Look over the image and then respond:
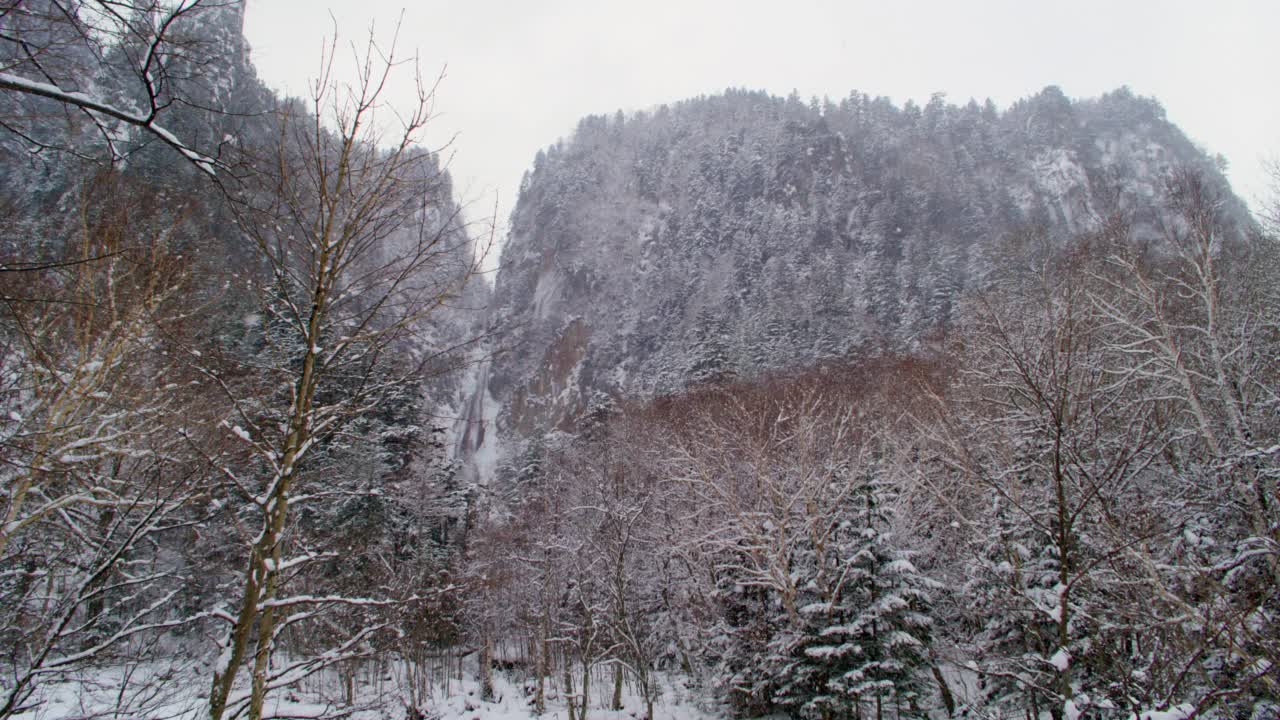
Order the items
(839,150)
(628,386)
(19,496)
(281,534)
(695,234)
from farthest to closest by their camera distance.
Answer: (839,150) → (695,234) → (628,386) → (19,496) → (281,534)

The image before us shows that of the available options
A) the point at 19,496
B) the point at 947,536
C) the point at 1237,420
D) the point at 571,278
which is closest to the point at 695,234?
the point at 571,278

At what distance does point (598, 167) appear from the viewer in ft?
303

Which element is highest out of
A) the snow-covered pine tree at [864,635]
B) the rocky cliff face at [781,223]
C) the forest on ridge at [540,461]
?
the rocky cliff face at [781,223]

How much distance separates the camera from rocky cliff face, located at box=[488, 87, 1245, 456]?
4716 cm

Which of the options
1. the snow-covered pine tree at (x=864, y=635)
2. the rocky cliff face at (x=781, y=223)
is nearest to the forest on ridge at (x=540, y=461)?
the snow-covered pine tree at (x=864, y=635)

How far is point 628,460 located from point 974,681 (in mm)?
12529

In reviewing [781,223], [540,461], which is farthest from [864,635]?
Result: [781,223]

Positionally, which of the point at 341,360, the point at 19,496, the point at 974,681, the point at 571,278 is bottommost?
the point at 974,681

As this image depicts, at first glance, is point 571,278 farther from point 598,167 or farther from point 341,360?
point 341,360

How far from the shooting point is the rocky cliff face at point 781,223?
155 ft

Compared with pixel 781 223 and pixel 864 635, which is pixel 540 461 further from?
pixel 781 223

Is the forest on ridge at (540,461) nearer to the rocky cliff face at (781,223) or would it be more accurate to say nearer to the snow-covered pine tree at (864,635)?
the snow-covered pine tree at (864,635)

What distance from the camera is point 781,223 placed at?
6788 centimetres

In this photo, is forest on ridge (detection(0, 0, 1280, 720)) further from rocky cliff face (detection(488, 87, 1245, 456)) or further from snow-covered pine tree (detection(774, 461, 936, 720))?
rocky cliff face (detection(488, 87, 1245, 456))
